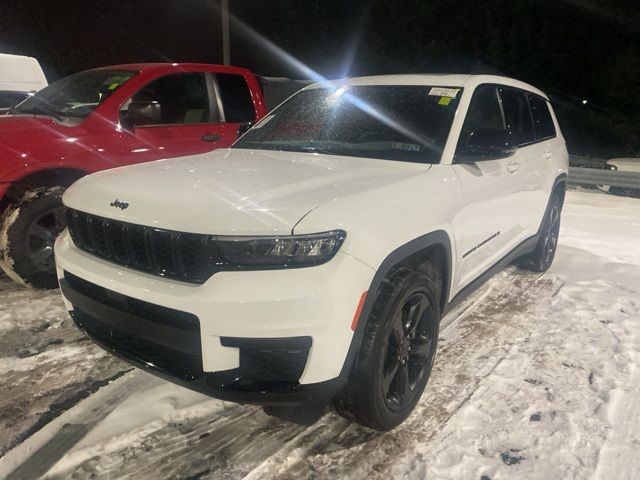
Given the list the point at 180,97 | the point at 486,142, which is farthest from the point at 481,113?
the point at 180,97

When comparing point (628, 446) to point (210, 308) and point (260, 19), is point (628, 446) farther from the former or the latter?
point (260, 19)

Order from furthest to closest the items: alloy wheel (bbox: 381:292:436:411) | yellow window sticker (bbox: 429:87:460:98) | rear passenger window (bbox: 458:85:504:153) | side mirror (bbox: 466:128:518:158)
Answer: yellow window sticker (bbox: 429:87:460:98) → rear passenger window (bbox: 458:85:504:153) → side mirror (bbox: 466:128:518:158) → alloy wheel (bbox: 381:292:436:411)

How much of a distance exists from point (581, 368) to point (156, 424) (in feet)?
8.31

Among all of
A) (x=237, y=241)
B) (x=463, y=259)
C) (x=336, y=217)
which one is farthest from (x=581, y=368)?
(x=237, y=241)

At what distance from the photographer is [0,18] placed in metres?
14.6

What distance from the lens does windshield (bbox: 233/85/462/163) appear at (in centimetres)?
308

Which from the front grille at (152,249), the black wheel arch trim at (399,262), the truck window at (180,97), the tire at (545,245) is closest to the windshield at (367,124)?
the black wheel arch trim at (399,262)

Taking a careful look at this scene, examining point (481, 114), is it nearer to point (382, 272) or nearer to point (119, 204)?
point (382, 272)

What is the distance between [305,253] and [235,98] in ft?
12.6

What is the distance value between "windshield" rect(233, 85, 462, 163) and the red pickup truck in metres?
1.33

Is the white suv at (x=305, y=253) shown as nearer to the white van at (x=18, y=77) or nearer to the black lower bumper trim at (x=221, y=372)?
the black lower bumper trim at (x=221, y=372)

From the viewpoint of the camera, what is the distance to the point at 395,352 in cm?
257

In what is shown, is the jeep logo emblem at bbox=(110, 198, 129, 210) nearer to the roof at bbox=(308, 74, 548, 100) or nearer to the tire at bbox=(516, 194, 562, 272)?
the roof at bbox=(308, 74, 548, 100)

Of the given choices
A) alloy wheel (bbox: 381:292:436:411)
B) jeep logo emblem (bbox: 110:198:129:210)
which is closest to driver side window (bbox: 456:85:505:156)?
alloy wheel (bbox: 381:292:436:411)
